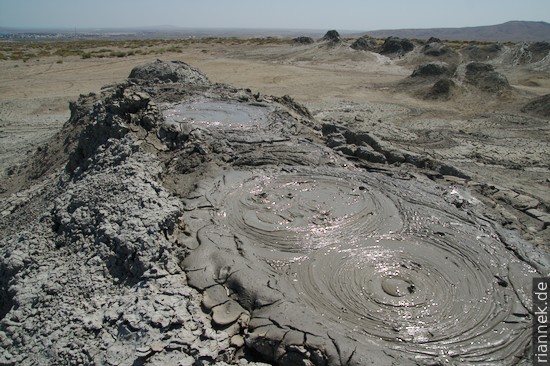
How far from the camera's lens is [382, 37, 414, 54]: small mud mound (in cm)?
3262

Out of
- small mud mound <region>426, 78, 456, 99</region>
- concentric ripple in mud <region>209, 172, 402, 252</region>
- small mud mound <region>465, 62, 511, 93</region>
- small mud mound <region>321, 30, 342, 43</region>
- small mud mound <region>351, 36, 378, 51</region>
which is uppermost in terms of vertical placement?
small mud mound <region>321, 30, 342, 43</region>

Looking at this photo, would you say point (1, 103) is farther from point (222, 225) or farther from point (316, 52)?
point (316, 52)

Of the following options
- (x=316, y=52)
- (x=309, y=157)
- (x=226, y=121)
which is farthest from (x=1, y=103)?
(x=316, y=52)

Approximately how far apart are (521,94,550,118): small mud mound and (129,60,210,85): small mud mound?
12.4 m

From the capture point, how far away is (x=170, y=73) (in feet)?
43.7

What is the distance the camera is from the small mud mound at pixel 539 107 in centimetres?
1454

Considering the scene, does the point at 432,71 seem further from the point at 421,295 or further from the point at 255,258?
the point at 255,258

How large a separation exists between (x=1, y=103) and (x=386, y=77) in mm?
19996

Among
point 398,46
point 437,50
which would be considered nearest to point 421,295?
point 437,50

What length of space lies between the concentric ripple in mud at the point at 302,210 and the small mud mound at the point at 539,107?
11.9m

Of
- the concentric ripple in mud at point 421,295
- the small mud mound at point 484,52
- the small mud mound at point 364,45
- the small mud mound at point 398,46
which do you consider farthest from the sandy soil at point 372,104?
the small mud mound at point 364,45

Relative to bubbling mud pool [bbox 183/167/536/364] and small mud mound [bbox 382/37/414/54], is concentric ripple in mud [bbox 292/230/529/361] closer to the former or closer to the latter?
bubbling mud pool [bbox 183/167/536/364]

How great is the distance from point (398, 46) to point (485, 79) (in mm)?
16358

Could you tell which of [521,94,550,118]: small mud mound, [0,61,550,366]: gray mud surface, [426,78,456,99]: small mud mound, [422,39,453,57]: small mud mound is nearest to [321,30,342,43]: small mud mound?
[422,39,453,57]: small mud mound
